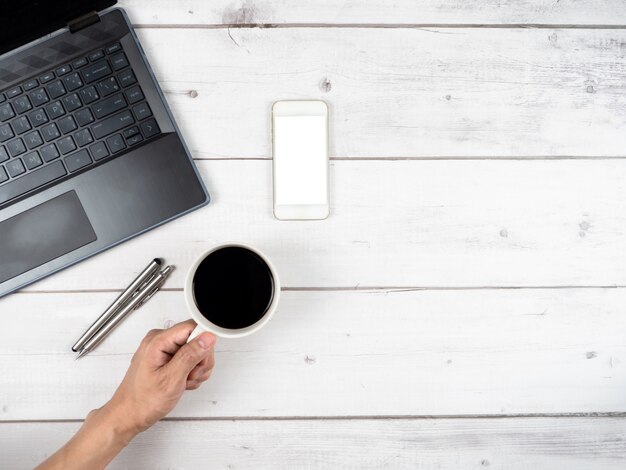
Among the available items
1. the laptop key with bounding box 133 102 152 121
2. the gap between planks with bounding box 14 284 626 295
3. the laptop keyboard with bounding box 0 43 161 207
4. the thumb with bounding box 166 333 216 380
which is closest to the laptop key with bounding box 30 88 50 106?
the laptop keyboard with bounding box 0 43 161 207

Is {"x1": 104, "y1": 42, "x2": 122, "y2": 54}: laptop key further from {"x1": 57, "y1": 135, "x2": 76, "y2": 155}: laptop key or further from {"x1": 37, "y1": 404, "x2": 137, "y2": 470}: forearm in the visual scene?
{"x1": 37, "y1": 404, "x2": 137, "y2": 470}: forearm

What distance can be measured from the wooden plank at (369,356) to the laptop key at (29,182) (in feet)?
0.42

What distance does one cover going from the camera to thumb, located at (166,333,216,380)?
578 millimetres

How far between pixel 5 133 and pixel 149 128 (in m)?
0.17

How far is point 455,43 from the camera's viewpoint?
0.73m

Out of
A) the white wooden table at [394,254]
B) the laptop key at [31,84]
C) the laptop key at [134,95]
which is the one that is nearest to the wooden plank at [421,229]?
the white wooden table at [394,254]

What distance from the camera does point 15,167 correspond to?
686 mm

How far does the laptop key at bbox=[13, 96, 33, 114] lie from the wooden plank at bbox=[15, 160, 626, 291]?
0.19 metres

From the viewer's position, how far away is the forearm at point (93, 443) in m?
0.66

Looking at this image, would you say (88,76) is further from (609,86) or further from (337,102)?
(609,86)

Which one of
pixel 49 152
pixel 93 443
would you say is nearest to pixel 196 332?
pixel 93 443

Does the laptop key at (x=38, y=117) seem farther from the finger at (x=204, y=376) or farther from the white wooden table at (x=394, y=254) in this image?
the finger at (x=204, y=376)

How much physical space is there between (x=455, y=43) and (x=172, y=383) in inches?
20.8

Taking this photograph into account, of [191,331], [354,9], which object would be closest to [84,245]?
[191,331]
